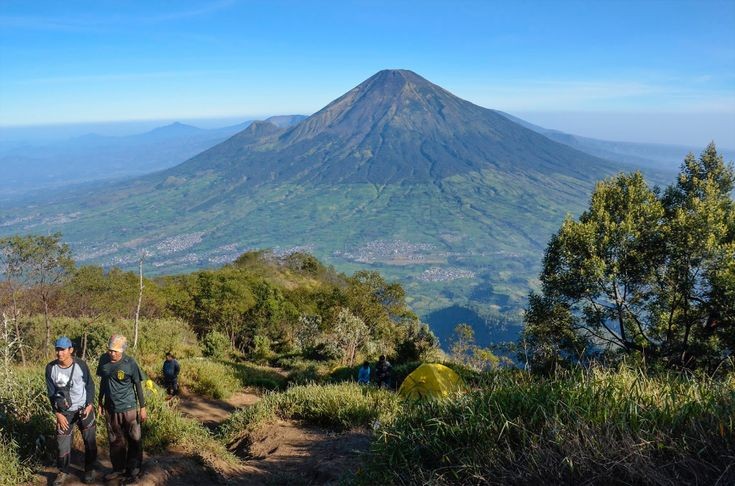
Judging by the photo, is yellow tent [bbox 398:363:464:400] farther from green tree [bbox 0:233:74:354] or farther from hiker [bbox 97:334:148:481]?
green tree [bbox 0:233:74:354]

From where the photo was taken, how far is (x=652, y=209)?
435 inches

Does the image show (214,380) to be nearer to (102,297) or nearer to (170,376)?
(170,376)

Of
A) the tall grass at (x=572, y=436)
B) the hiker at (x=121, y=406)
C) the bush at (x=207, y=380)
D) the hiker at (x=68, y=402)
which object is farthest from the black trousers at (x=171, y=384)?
the tall grass at (x=572, y=436)

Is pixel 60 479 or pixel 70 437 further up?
pixel 70 437

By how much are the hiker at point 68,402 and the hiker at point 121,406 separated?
0.58ft

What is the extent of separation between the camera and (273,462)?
5.95m

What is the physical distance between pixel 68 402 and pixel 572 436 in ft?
16.1

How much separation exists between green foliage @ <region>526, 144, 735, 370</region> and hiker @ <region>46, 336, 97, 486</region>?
340 inches

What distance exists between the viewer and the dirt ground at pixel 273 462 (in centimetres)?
480

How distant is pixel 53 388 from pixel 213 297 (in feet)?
91.1

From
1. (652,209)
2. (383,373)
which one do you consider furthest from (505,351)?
(652,209)

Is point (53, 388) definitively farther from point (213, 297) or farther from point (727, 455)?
point (213, 297)

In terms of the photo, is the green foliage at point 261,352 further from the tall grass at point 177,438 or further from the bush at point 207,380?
the tall grass at point 177,438

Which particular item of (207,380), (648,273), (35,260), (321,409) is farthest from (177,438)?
(35,260)
